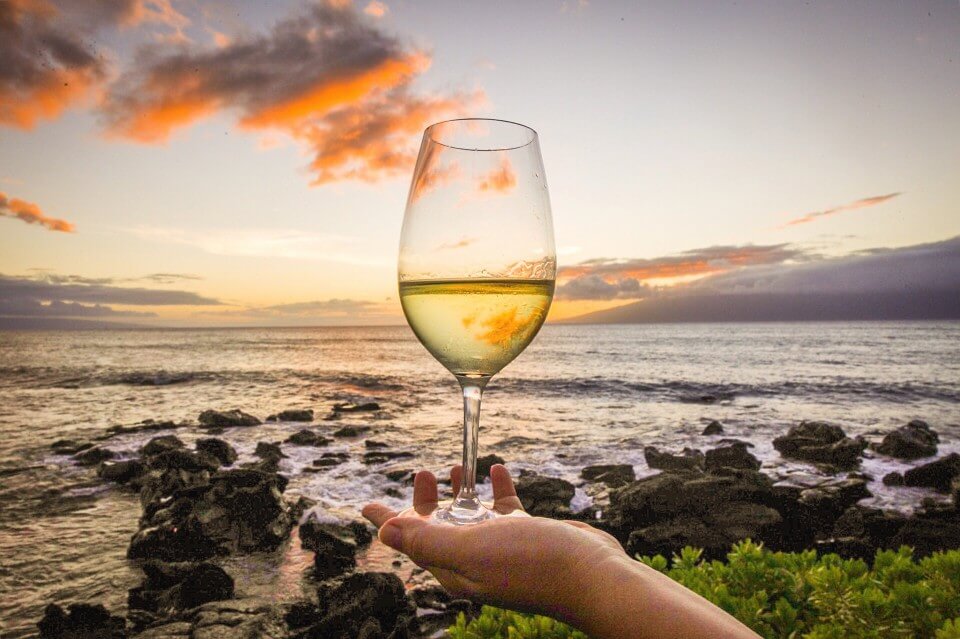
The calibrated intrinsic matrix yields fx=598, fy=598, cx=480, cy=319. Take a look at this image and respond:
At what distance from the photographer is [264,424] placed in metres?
18.7

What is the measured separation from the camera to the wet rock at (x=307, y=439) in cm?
1538

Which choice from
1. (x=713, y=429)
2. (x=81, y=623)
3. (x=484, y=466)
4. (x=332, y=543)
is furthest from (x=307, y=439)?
(x=713, y=429)

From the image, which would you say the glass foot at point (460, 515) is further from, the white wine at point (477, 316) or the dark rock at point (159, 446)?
the dark rock at point (159, 446)

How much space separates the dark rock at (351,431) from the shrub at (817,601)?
46.4ft

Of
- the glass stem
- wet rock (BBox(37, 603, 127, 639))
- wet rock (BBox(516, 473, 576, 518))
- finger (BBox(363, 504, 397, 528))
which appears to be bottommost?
wet rock (BBox(516, 473, 576, 518))

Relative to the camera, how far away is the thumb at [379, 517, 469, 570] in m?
1.45

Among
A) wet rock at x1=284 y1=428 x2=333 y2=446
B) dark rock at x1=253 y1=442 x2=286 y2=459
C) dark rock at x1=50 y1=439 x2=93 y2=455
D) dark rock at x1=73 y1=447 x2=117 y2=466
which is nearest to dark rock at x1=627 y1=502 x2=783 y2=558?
dark rock at x1=253 y1=442 x2=286 y2=459

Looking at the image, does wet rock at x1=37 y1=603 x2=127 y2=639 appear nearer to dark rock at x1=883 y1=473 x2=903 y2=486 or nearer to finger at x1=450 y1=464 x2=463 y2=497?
finger at x1=450 y1=464 x2=463 y2=497

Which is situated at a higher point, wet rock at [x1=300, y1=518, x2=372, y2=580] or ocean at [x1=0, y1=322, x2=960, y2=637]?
wet rock at [x1=300, y1=518, x2=372, y2=580]

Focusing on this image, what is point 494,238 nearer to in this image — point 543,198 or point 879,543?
point 543,198

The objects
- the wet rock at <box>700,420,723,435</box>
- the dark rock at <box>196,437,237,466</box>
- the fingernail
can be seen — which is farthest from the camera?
the wet rock at <box>700,420,723,435</box>

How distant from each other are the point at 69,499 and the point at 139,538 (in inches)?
155

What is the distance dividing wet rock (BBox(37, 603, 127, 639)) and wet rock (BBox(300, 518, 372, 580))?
207 cm

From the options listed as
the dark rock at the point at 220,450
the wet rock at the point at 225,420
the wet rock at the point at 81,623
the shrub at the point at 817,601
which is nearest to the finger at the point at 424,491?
the shrub at the point at 817,601
